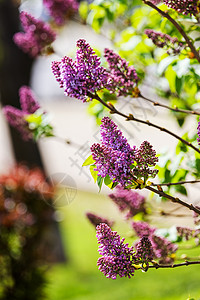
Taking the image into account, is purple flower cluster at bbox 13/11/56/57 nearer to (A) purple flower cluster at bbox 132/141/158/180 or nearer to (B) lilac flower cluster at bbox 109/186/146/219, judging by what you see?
(B) lilac flower cluster at bbox 109/186/146/219

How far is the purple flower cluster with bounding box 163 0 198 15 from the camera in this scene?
1744 millimetres

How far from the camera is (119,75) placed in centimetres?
193

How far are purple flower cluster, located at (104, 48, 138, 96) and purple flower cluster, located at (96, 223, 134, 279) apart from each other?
0.60m

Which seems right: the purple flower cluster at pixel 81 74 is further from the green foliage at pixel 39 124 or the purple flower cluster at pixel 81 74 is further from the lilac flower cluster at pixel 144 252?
the green foliage at pixel 39 124

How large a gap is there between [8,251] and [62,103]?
714 inches

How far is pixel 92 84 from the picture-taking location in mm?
1636

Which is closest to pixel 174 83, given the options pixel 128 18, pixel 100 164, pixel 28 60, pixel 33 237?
pixel 100 164

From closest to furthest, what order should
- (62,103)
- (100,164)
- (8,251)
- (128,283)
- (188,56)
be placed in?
1. (100,164)
2. (188,56)
3. (8,251)
4. (128,283)
5. (62,103)

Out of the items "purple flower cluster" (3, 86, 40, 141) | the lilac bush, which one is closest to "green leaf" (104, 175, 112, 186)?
the lilac bush

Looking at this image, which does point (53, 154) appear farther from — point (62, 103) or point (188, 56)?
point (188, 56)

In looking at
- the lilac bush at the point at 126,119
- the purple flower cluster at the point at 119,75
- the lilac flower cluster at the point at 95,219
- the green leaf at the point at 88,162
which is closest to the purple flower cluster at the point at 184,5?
the lilac bush at the point at 126,119

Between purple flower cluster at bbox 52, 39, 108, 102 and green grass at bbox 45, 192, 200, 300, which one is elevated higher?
purple flower cluster at bbox 52, 39, 108, 102

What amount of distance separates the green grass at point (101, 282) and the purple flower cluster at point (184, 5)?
2.17 m

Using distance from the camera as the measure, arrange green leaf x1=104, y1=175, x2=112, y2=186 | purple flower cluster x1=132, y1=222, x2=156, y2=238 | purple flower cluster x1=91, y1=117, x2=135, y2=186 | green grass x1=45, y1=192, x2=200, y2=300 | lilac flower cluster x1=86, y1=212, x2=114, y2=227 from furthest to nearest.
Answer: green grass x1=45, y1=192, x2=200, y2=300 → lilac flower cluster x1=86, y1=212, x2=114, y2=227 → purple flower cluster x1=132, y1=222, x2=156, y2=238 → green leaf x1=104, y1=175, x2=112, y2=186 → purple flower cluster x1=91, y1=117, x2=135, y2=186
